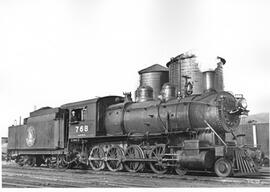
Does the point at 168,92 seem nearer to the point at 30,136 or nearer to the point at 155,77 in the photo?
the point at 30,136

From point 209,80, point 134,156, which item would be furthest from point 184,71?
point 134,156

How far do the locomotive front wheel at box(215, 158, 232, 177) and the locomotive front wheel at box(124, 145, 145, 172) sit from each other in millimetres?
2393

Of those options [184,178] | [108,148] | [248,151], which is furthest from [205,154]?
[108,148]

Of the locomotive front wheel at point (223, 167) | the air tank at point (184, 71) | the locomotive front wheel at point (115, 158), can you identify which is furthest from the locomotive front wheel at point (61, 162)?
the locomotive front wheel at point (223, 167)

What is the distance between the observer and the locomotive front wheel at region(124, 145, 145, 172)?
10359 millimetres

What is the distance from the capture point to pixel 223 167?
28.2 ft

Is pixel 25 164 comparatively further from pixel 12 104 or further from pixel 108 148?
pixel 12 104

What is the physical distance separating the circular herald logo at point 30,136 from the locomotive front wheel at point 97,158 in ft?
11.3

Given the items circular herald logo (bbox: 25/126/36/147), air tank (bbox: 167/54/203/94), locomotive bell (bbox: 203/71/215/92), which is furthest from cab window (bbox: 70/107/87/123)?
locomotive bell (bbox: 203/71/215/92)

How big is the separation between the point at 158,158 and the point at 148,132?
3.06ft

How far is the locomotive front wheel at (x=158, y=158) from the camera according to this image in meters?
9.71

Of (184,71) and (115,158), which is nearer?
(115,158)

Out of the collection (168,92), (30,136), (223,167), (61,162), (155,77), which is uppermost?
(155,77)
